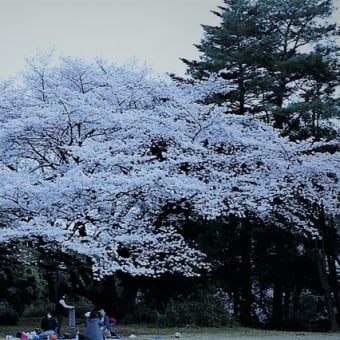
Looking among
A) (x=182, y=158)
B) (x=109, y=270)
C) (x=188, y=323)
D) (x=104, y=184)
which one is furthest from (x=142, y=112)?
(x=188, y=323)

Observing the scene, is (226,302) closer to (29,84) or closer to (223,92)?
(223,92)

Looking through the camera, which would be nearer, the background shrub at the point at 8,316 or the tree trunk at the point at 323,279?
the background shrub at the point at 8,316

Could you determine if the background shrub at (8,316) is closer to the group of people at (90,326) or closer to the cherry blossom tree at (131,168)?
the group of people at (90,326)

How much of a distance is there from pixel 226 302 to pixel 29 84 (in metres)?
9.92

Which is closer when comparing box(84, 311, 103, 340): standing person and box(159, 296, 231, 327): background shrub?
box(84, 311, 103, 340): standing person

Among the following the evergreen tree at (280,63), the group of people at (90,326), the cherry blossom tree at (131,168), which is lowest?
the group of people at (90,326)

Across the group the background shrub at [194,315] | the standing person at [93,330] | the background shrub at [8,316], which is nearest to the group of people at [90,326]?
the standing person at [93,330]

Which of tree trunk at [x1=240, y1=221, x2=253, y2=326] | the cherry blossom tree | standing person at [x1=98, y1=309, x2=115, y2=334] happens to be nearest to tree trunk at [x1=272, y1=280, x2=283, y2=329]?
tree trunk at [x1=240, y1=221, x2=253, y2=326]

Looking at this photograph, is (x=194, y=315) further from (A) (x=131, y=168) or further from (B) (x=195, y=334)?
(A) (x=131, y=168)

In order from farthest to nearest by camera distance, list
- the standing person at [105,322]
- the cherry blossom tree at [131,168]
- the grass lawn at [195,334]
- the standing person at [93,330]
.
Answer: the cherry blossom tree at [131,168] < the grass lawn at [195,334] < the standing person at [105,322] < the standing person at [93,330]

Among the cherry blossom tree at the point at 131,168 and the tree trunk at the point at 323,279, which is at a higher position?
the cherry blossom tree at the point at 131,168

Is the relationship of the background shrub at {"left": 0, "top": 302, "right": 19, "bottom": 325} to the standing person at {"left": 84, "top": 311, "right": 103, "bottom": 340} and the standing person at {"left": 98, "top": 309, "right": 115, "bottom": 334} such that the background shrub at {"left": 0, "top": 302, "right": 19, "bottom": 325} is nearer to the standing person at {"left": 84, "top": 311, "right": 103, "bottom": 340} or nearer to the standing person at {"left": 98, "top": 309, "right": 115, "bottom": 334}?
the standing person at {"left": 98, "top": 309, "right": 115, "bottom": 334}

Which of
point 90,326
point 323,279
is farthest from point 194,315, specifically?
point 90,326

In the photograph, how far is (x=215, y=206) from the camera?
1300cm
